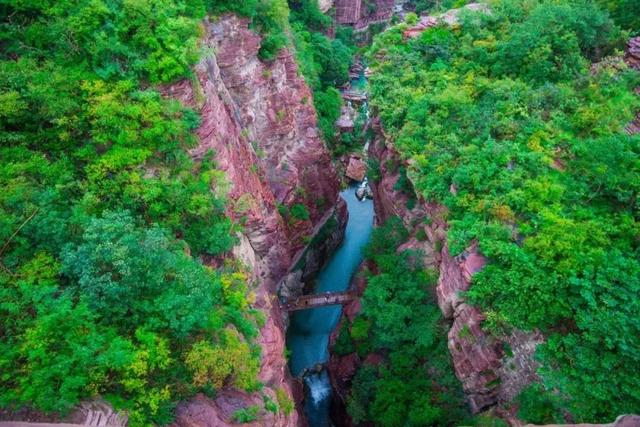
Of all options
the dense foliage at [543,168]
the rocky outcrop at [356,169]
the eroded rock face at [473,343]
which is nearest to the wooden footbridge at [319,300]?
the eroded rock face at [473,343]

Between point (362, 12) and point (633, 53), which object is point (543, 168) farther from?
point (362, 12)

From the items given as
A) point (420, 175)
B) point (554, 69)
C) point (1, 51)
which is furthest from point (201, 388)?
point (554, 69)

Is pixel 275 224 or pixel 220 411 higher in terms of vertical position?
pixel 220 411

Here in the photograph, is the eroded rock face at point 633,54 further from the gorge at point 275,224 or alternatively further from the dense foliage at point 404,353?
the dense foliage at point 404,353

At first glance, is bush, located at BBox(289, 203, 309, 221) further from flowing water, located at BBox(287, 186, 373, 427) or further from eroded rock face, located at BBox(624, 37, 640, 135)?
eroded rock face, located at BBox(624, 37, 640, 135)

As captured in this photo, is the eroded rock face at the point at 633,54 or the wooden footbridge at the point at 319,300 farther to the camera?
the wooden footbridge at the point at 319,300

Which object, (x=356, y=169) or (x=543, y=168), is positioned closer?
(x=543, y=168)

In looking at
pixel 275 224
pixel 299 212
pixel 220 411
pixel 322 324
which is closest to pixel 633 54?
pixel 275 224
